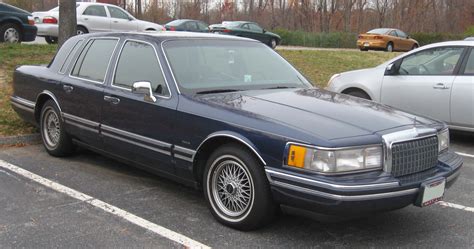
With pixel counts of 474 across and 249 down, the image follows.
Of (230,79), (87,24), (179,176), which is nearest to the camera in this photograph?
(179,176)

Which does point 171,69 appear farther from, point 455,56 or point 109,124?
point 455,56

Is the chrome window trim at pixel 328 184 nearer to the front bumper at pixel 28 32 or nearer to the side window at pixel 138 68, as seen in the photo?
the side window at pixel 138 68

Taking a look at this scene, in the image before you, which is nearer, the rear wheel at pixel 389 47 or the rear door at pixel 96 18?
the rear door at pixel 96 18

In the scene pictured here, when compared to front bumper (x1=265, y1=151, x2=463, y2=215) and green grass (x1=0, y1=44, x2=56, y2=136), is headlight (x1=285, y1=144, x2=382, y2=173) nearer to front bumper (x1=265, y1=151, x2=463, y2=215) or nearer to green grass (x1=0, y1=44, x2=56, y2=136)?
front bumper (x1=265, y1=151, x2=463, y2=215)

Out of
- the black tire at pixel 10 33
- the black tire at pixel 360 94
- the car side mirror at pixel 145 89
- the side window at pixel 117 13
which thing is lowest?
the black tire at pixel 360 94

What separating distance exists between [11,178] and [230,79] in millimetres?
2532

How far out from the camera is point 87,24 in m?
18.2

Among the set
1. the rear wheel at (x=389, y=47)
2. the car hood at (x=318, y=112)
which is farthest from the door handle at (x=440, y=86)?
the rear wheel at (x=389, y=47)

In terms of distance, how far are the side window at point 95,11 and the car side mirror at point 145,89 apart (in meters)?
14.4

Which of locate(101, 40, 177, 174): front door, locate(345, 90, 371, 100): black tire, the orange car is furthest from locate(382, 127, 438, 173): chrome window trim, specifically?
the orange car

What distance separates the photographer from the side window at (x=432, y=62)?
768 cm

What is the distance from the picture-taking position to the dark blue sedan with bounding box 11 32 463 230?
12.4 ft

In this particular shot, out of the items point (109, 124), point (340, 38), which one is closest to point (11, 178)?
point (109, 124)

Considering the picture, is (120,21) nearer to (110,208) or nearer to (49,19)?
(49,19)
